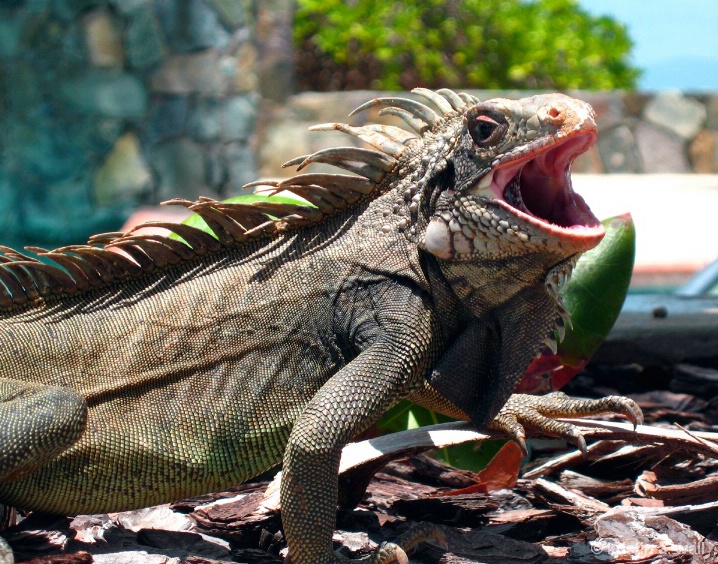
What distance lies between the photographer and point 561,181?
3.42 metres

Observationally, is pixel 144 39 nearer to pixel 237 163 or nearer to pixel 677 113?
pixel 237 163

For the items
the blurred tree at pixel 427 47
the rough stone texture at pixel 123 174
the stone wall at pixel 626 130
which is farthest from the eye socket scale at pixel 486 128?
the blurred tree at pixel 427 47

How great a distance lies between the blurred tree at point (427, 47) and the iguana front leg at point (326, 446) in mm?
15115

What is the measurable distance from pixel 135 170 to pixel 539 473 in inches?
480

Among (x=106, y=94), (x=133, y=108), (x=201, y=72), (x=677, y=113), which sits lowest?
(x=677, y=113)

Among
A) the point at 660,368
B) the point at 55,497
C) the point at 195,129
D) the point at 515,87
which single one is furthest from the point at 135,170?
the point at 55,497

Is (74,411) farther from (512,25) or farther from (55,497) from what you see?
(512,25)

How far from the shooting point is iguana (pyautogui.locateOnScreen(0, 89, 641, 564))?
3307mm

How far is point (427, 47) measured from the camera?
18516 millimetres

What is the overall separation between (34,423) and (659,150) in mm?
15160

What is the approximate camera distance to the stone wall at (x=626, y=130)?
50.8 feet

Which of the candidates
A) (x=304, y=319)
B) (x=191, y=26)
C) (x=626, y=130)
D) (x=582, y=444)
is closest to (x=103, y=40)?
(x=191, y=26)

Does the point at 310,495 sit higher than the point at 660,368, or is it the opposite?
the point at 310,495

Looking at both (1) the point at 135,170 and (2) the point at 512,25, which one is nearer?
(1) the point at 135,170
